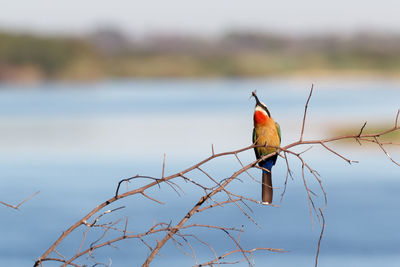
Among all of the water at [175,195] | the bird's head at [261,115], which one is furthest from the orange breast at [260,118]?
the water at [175,195]

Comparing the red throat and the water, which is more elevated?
the red throat

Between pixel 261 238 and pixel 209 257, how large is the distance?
1.44 m

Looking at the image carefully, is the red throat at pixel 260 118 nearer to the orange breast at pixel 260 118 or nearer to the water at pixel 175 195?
the orange breast at pixel 260 118

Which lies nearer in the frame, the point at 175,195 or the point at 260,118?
the point at 260,118

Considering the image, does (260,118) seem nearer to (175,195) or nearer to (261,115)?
(261,115)

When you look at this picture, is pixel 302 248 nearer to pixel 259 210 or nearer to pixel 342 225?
pixel 342 225

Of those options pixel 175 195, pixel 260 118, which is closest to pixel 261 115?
pixel 260 118

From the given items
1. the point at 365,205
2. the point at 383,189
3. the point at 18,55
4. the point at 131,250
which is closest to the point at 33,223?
the point at 131,250

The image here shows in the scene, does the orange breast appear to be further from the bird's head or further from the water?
the water

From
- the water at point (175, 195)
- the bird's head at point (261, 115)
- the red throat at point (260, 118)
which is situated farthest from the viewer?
the water at point (175, 195)

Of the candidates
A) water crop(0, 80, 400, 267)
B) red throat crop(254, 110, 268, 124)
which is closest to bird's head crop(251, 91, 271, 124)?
red throat crop(254, 110, 268, 124)

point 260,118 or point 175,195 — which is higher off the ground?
point 260,118

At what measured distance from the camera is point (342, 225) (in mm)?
12414

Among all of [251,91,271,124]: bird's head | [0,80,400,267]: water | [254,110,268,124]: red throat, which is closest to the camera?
[251,91,271,124]: bird's head
